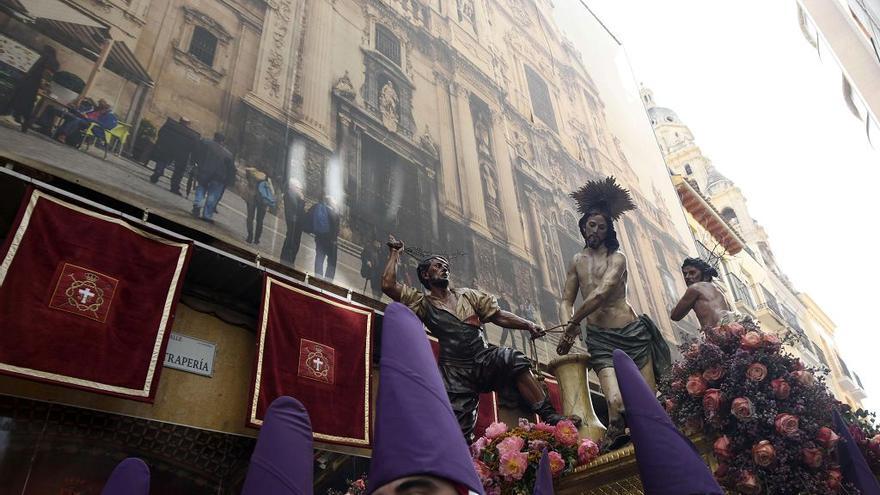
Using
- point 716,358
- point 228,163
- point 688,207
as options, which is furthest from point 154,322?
point 688,207

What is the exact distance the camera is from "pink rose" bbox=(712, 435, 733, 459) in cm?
250

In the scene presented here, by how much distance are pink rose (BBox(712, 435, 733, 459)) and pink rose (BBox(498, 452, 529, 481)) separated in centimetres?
92

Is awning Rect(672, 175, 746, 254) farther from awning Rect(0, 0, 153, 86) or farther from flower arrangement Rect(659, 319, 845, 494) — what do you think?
flower arrangement Rect(659, 319, 845, 494)

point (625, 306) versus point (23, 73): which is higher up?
point (23, 73)

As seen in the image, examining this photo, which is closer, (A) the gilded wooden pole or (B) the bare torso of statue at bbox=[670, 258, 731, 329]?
(A) the gilded wooden pole

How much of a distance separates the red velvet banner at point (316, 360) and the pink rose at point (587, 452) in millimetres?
2777

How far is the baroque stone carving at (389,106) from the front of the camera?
888 centimetres

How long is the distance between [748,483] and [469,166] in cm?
812

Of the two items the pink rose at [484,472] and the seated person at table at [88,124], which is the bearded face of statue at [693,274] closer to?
the pink rose at [484,472]

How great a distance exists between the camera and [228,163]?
6.20 m

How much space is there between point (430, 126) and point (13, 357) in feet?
23.7

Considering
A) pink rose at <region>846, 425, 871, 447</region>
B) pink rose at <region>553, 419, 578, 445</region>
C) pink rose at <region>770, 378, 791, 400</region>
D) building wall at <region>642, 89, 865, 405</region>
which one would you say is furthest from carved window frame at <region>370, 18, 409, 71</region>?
building wall at <region>642, 89, 865, 405</region>

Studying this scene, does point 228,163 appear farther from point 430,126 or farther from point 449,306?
point 430,126

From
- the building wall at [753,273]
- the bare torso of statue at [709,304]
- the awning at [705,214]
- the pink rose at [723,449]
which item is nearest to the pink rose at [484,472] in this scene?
the pink rose at [723,449]
